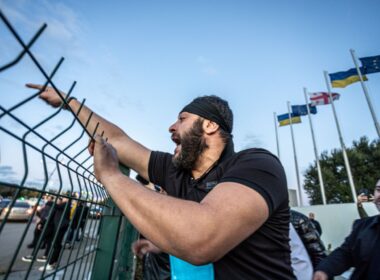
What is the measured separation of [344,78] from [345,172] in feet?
77.2

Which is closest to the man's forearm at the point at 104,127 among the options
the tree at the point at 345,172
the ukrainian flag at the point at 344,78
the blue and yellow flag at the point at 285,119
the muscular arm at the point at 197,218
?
the muscular arm at the point at 197,218

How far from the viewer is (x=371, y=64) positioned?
1234 cm

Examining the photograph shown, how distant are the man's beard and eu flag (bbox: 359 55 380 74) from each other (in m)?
14.2

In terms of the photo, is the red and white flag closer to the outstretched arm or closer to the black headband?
the black headband

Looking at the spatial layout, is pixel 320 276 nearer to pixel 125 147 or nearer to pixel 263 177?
pixel 263 177

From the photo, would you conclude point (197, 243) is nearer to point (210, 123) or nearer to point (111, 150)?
point (111, 150)

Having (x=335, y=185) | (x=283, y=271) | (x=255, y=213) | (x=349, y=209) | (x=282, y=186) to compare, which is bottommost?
(x=283, y=271)

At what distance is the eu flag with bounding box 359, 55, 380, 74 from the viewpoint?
39.9 ft

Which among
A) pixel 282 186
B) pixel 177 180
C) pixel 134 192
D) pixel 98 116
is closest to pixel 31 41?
pixel 134 192

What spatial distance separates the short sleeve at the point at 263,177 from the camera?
109 centimetres

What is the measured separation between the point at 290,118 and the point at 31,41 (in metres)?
20.7

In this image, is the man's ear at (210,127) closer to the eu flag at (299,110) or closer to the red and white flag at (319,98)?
the red and white flag at (319,98)

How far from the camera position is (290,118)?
19547mm

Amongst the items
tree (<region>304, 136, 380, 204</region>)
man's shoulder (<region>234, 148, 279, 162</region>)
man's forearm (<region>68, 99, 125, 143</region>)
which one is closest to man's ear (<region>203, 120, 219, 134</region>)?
man's shoulder (<region>234, 148, 279, 162</region>)
